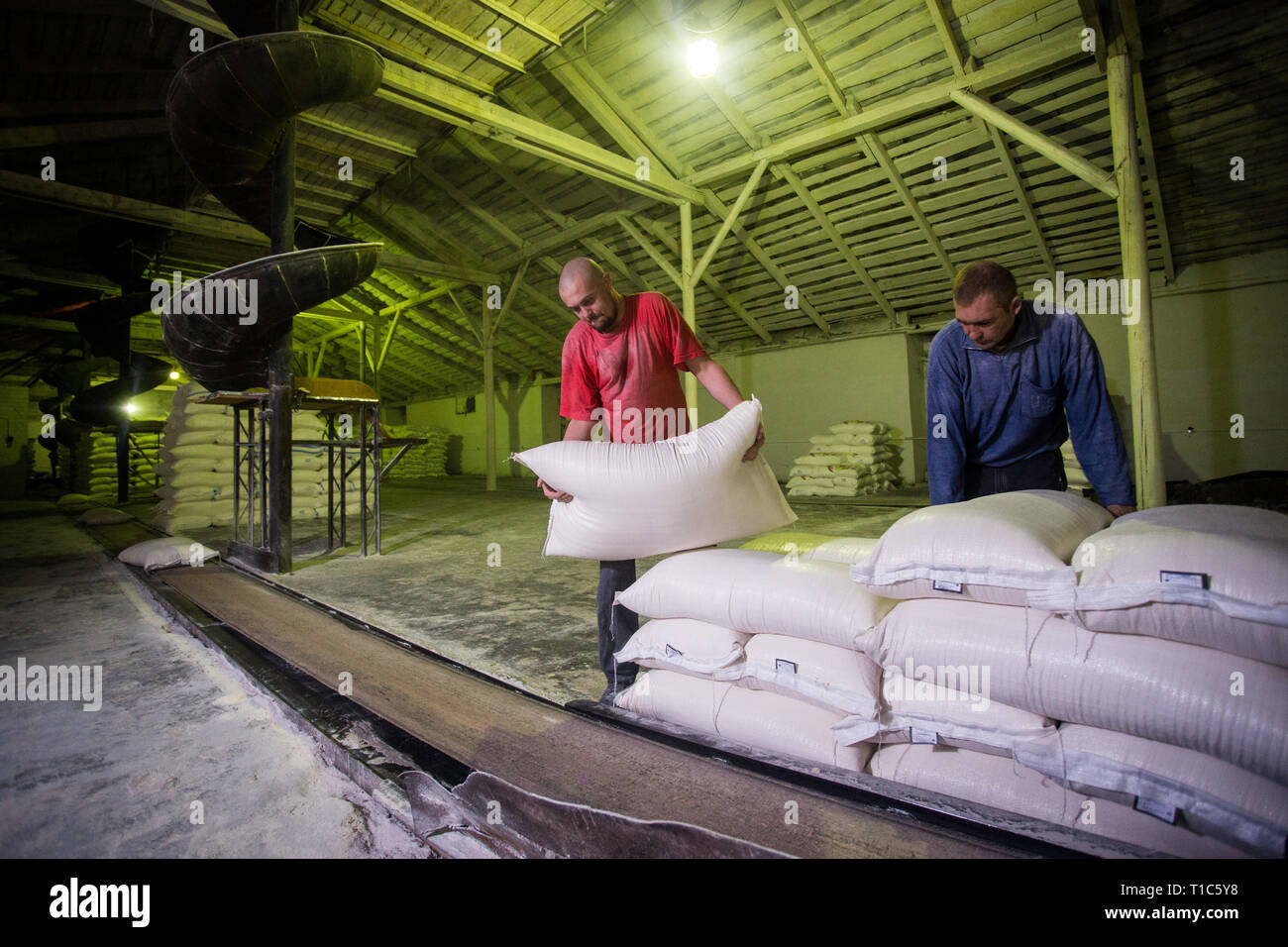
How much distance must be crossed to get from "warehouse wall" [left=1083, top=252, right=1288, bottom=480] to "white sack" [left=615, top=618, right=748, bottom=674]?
7.86 metres

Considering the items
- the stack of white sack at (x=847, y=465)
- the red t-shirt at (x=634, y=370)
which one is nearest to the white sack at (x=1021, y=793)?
the red t-shirt at (x=634, y=370)

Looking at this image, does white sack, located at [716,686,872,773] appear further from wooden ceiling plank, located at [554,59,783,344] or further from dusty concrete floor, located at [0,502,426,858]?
wooden ceiling plank, located at [554,59,783,344]

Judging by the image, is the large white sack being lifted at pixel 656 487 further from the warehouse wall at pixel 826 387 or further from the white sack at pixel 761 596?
the warehouse wall at pixel 826 387

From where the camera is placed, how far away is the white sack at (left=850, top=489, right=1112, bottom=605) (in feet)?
3.77

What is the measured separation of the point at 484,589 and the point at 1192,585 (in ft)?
10.5

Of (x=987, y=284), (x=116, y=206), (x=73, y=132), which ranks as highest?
(x=73, y=132)

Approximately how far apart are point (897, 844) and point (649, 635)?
2.77 feet

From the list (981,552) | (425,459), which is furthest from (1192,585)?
(425,459)

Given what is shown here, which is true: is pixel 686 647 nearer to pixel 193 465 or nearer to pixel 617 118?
pixel 193 465

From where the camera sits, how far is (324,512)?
8.20 metres

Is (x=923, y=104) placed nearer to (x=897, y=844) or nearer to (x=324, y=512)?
(x=897, y=844)

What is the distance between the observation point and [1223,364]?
725cm

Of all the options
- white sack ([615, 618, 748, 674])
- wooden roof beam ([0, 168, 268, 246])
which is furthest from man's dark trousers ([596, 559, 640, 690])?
wooden roof beam ([0, 168, 268, 246])
